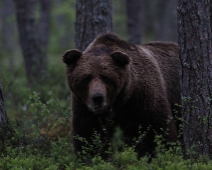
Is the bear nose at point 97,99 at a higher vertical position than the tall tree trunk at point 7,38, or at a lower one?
higher

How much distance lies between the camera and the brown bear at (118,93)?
557 centimetres

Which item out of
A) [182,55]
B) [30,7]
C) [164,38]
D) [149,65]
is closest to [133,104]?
[149,65]

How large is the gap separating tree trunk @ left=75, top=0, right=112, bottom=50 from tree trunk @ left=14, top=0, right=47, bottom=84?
421 centimetres

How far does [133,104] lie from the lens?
6.11 metres

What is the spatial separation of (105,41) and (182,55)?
1.38m

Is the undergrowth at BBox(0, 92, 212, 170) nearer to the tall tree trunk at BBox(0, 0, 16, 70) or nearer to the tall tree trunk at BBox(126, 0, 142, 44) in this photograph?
the tall tree trunk at BBox(0, 0, 16, 70)

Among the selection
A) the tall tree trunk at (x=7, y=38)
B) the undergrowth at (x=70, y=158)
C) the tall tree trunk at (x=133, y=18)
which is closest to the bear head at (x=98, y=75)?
the undergrowth at (x=70, y=158)

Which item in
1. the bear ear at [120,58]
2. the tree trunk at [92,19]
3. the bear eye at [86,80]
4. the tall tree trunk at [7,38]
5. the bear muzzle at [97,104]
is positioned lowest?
the tall tree trunk at [7,38]

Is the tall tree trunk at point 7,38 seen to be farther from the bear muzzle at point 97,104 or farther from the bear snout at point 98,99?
the bear snout at point 98,99

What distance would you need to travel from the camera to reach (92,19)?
27.3ft

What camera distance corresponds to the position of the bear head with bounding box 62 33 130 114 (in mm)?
5445

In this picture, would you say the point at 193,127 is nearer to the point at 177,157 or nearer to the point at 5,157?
the point at 177,157

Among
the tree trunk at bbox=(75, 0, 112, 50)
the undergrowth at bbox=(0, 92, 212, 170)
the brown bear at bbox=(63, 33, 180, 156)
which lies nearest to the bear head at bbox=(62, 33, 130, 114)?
the brown bear at bbox=(63, 33, 180, 156)

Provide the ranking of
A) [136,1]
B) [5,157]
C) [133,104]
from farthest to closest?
[136,1]
[133,104]
[5,157]
